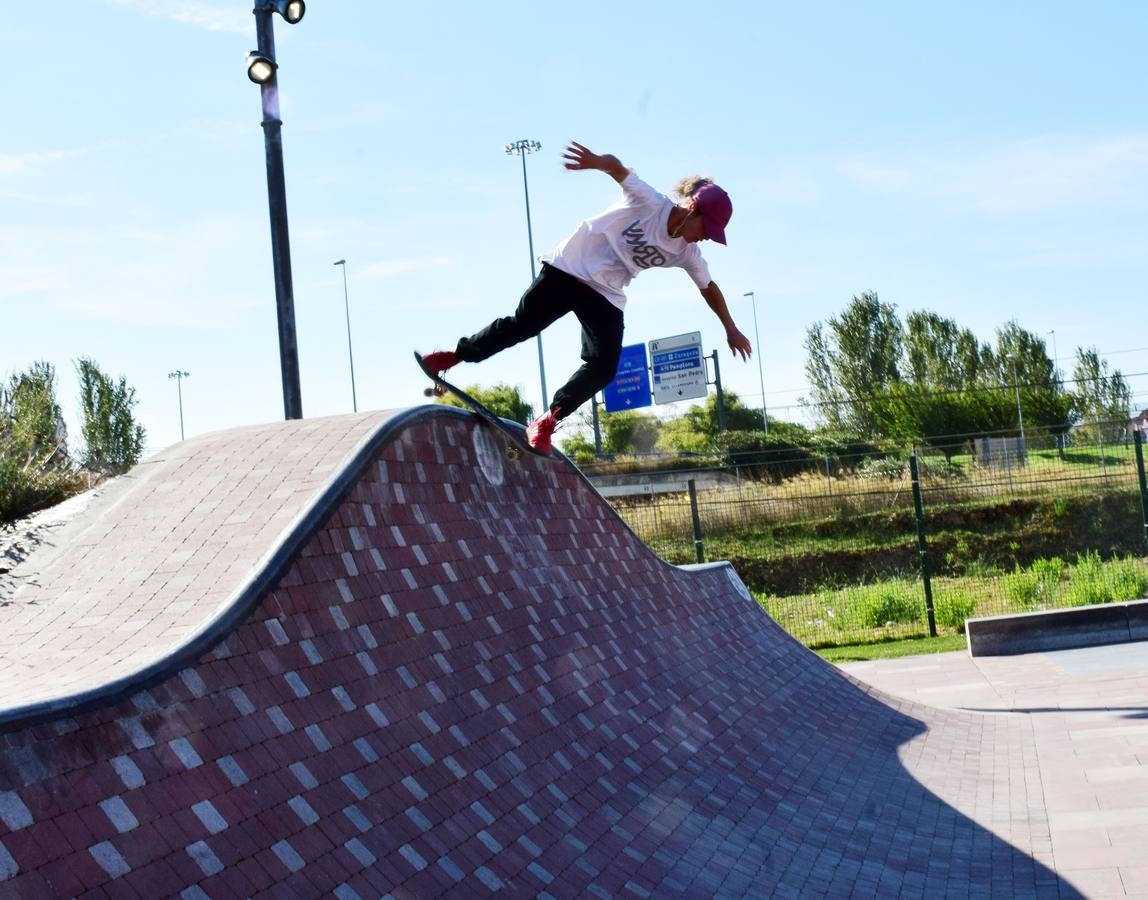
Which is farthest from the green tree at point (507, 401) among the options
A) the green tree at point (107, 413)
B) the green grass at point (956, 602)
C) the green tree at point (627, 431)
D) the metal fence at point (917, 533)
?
the green grass at point (956, 602)

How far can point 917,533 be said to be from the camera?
1570cm

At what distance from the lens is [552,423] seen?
663 centimetres

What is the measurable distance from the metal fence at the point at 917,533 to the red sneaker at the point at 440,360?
773 centimetres

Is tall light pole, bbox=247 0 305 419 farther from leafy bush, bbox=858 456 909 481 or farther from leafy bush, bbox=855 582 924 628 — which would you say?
leafy bush, bbox=858 456 909 481

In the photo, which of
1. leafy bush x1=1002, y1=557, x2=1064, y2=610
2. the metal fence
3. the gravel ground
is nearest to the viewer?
the gravel ground

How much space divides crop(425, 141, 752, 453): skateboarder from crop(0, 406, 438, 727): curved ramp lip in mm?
1017

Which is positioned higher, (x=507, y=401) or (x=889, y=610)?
(x=507, y=401)

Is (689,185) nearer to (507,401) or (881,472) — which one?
(881,472)

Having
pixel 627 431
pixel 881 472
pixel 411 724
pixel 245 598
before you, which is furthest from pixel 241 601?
pixel 627 431

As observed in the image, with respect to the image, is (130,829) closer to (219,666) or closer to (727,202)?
(219,666)

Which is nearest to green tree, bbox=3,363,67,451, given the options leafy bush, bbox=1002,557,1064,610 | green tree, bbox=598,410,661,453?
leafy bush, bbox=1002,557,1064,610

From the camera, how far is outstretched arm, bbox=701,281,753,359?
612cm

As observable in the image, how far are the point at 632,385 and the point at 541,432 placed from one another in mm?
29334

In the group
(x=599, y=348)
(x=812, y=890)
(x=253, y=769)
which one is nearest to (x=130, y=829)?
(x=253, y=769)
